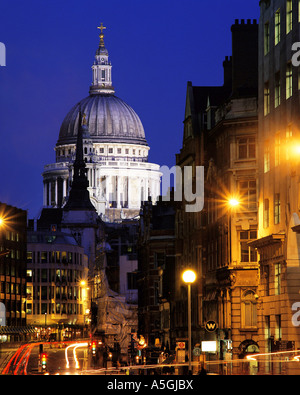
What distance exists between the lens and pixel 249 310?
267ft

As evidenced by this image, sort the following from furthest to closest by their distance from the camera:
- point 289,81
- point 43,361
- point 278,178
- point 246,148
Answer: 1. point 246,148
2. point 278,178
3. point 289,81
4. point 43,361

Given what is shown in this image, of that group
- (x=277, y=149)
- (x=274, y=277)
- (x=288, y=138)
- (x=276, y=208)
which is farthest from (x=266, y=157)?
(x=274, y=277)

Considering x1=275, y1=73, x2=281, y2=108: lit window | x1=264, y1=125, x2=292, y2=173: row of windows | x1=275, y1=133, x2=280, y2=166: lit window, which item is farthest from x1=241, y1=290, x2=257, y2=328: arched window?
x1=275, y1=73, x2=281, y2=108: lit window

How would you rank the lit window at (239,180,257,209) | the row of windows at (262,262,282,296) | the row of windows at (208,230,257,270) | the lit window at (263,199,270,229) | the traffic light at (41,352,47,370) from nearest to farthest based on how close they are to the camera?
the traffic light at (41,352,47,370)
the row of windows at (262,262,282,296)
the lit window at (263,199,270,229)
the row of windows at (208,230,257,270)
the lit window at (239,180,257,209)

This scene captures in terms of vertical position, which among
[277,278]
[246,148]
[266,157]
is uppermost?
[246,148]

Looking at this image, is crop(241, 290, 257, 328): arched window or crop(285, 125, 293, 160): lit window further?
crop(241, 290, 257, 328): arched window

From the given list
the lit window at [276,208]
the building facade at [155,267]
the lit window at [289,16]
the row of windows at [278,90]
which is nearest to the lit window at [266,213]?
the lit window at [276,208]

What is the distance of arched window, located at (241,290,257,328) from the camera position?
80.9 metres

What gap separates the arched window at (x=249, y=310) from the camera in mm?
80938

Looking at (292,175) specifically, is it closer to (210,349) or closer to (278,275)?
(278,275)

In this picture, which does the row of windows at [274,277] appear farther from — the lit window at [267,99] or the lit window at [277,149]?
the lit window at [267,99]

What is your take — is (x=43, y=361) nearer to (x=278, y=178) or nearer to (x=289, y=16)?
(x=278, y=178)

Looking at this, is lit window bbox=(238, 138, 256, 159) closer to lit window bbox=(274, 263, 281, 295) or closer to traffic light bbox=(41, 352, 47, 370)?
lit window bbox=(274, 263, 281, 295)
